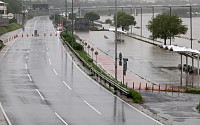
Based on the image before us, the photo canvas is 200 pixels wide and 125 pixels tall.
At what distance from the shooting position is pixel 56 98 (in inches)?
1109

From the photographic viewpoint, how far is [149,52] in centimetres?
6538

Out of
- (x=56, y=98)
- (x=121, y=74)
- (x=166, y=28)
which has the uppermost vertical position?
(x=166, y=28)

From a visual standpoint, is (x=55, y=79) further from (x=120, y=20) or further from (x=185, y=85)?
(x=120, y=20)

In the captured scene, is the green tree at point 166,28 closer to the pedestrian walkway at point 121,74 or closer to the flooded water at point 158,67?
the flooded water at point 158,67

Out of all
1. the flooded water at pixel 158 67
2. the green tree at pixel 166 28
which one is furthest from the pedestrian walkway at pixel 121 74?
the green tree at pixel 166 28

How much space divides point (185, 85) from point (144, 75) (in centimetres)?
620

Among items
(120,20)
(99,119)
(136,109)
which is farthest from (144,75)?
(120,20)

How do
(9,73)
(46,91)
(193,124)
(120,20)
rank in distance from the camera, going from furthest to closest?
(120,20), (9,73), (46,91), (193,124)

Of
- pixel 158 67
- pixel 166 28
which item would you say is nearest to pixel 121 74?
pixel 158 67

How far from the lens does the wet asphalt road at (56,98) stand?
22625mm

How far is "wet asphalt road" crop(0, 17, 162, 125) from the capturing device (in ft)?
74.2

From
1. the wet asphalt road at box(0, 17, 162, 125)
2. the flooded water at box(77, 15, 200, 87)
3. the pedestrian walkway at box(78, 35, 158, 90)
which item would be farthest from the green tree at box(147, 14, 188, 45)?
the wet asphalt road at box(0, 17, 162, 125)

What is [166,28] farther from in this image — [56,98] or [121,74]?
[56,98]

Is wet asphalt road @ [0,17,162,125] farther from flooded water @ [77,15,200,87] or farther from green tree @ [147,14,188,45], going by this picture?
green tree @ [147,14,188,45]
